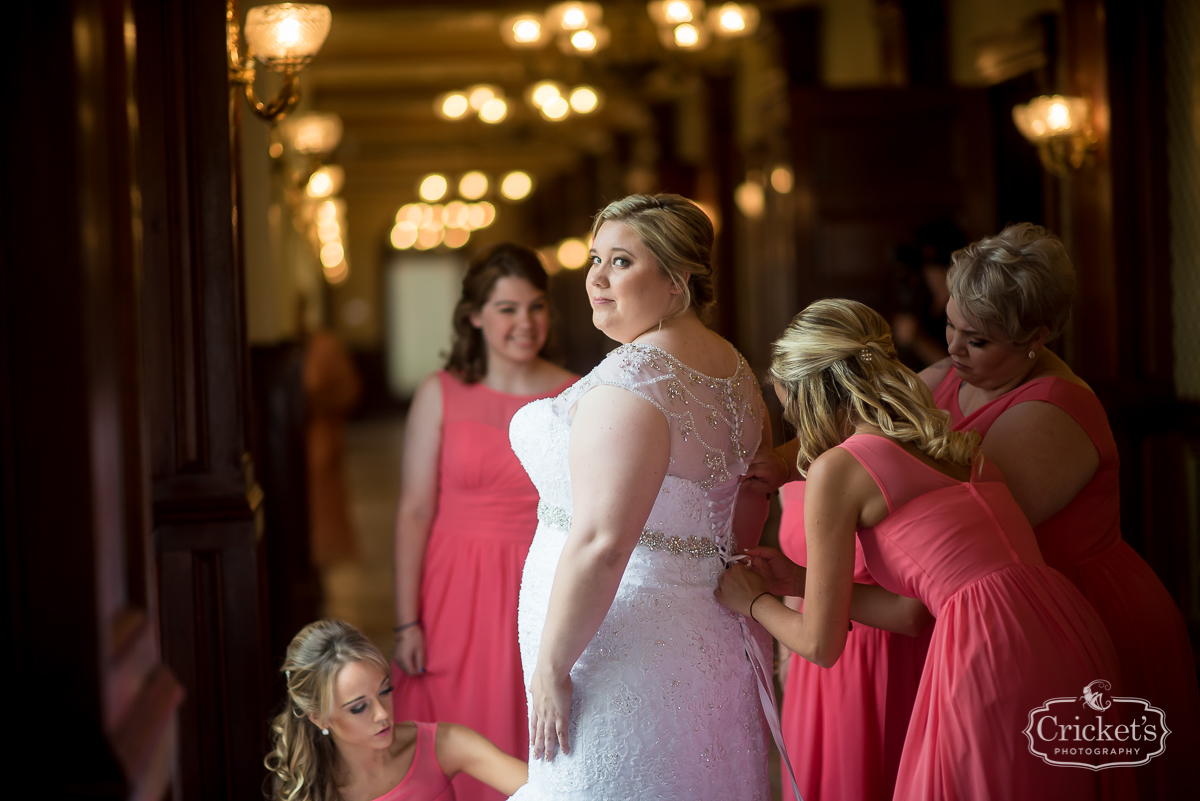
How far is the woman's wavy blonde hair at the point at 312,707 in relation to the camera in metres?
2.31

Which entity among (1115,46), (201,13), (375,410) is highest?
(1115,46)

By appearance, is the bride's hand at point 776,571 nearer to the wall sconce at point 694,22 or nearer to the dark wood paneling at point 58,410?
the dark wood paneling at point 58,410

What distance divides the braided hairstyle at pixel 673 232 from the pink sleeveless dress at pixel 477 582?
1.05m

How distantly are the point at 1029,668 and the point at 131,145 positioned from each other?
159 cm

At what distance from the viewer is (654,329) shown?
198 centimetres

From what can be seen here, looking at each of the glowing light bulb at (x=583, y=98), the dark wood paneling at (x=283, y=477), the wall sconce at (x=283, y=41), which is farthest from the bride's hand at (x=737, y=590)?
the glowing light bulb at (x=583, y=98)

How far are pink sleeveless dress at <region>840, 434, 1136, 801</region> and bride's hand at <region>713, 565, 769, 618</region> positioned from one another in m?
0.21

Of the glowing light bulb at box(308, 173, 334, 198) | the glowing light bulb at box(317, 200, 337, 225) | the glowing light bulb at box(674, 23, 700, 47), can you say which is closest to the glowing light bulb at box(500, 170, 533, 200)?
the glowing light bulb at box(317, 200, 337, 225)

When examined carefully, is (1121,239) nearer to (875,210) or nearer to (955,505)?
(875,210)

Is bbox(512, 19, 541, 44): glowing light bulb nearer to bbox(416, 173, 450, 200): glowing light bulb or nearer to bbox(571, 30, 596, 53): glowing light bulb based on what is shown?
bbox(571, 30, 596, 53): glowing light bulb

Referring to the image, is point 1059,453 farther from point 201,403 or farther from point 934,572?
point 201,403

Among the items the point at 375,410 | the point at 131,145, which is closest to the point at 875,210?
the point at 131,145

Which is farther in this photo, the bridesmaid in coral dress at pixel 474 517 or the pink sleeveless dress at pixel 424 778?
the bridesmaid in coral dress at pixel 474 517

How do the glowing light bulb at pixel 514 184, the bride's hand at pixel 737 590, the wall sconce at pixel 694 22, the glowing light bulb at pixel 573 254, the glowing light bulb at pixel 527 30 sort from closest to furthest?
the bride's hand at pixel 737 590
the wall sconce at pixel 694 22
the glowing light bulb at pixel 527 30
the glowing light bulb at pixel 514 184
the glowing light bulb at pixel 573 254
